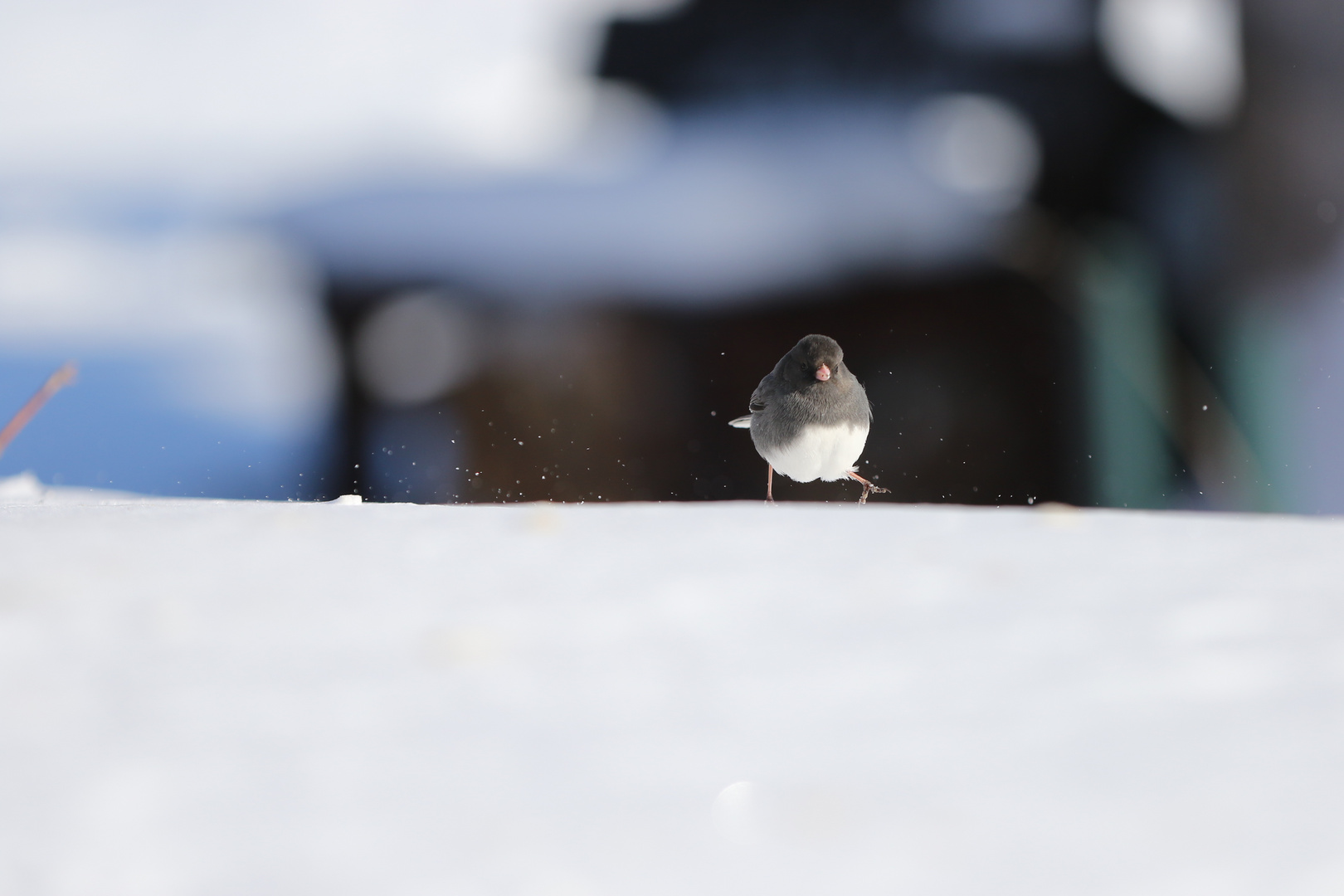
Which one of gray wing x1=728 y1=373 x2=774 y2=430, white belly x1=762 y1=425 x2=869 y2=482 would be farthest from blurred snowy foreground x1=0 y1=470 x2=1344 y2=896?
gray wing x1=728 y1=373 x2=774 y2=430

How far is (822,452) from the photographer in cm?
250

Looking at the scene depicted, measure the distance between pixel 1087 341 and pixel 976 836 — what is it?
5.63 metres

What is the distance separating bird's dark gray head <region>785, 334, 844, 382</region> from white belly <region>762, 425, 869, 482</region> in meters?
0.14

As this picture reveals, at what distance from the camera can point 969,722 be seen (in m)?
0.58

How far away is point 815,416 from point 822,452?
0.31 feet

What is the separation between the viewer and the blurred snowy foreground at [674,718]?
18.5 inches

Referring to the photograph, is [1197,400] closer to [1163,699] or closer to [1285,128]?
[1285,128]

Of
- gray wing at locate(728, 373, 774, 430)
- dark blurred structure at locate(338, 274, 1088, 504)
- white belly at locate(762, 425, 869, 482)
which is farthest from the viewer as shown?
dark blurred structure at locate(338, 274, 1088, 504)

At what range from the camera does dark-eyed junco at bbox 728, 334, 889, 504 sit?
2488 mm

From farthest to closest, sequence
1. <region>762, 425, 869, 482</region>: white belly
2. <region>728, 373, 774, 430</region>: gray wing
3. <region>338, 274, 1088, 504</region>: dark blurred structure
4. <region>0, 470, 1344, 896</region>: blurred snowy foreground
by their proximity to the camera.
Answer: <region>338, 274, 1088, 504</region>: dark blurred structure < <region>728, 373, 774, 430</region>: gray wing < <region>762, 425, 869, 482</region>: white belly < <region>0, 470, 1344, 896</region>: blurred snowy foreground

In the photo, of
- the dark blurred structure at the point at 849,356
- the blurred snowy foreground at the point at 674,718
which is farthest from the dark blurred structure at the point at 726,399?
the blurred snowy foreground at the point at 674,718

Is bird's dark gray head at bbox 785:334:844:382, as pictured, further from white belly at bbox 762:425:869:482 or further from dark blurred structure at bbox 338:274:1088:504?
dark blurred structure at bbox 338:274:1088:504

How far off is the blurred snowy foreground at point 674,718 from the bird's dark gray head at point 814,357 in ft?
5.31

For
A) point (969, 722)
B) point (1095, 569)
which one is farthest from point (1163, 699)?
point (1095, 569)
